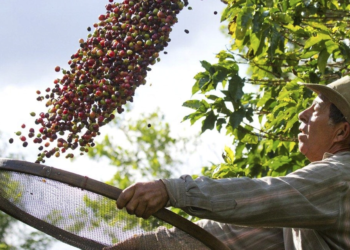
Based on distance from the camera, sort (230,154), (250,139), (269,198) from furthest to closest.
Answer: (230,154) < (250,139) < (269,198)

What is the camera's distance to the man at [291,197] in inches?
61.4

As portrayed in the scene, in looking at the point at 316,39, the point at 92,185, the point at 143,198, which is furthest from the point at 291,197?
the point at 316,39

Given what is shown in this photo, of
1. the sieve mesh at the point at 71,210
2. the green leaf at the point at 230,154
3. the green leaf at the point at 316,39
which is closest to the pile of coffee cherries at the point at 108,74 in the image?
the sieve mesh at the point at 71,210

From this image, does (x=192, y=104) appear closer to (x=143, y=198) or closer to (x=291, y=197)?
(x=291, y=197)

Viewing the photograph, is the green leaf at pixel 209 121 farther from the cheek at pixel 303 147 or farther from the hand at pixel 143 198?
the hand at pixel 143 198

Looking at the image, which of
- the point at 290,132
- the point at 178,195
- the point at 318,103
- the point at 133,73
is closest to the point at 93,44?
the point at 133,73

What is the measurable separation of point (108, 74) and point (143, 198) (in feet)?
3.22

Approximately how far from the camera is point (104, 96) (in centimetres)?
241

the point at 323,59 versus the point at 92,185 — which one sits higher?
the point at 323,59

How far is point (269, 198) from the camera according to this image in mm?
1688

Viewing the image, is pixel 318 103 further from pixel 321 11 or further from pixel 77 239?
pixel 321 11

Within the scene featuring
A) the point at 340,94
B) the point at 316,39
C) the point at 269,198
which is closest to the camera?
the point at 269,198

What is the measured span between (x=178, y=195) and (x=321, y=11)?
8.10 ft

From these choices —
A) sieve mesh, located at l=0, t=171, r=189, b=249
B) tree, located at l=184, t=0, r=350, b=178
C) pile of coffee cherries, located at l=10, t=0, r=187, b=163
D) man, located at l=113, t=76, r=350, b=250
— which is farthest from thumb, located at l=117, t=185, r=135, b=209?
tree, located at l=184, t=0, r=350, b=178
